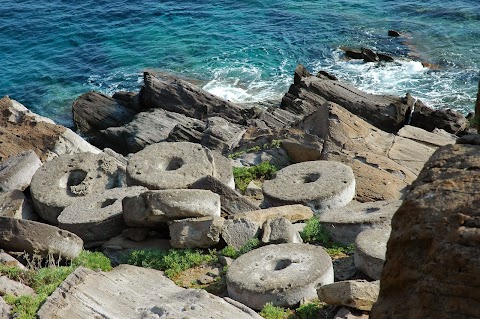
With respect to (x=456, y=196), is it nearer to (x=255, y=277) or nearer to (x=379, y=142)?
(x=255, y=277)

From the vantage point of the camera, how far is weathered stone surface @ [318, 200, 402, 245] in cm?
1159

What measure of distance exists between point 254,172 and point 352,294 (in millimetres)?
7787

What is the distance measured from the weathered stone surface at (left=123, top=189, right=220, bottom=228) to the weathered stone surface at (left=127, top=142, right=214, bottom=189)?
5.21ft

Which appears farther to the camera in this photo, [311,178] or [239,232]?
[311,178]

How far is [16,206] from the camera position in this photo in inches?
562

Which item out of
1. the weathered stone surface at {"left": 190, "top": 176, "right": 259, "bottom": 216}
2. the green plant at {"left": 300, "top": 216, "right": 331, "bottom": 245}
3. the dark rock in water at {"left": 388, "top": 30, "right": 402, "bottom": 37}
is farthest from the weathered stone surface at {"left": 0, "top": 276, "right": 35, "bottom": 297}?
the dark rock in water at {"left": 388, "top": 30, "right": 402, "bottom": 37}

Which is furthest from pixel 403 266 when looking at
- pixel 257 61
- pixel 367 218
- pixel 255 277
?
pixel 257 61

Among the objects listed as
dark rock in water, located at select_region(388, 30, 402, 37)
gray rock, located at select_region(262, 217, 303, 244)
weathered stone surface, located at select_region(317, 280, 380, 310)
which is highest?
weathered stone surface, located at select_region(317, 280, 380, 310)

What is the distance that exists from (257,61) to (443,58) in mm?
8332

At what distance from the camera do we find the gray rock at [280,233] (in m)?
11.3

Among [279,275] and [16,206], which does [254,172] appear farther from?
[279,275]

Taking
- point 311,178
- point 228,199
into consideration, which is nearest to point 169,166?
point 228,199

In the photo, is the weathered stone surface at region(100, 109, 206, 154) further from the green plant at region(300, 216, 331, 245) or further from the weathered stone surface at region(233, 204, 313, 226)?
the green plant at region(300, 216, 331, 245)

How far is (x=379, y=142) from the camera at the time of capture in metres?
17.2
